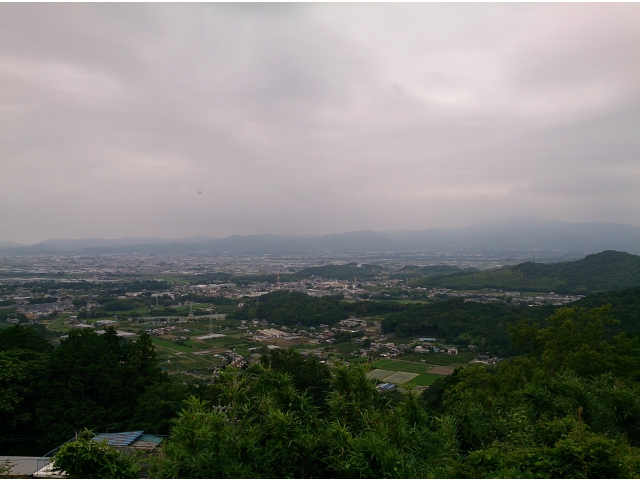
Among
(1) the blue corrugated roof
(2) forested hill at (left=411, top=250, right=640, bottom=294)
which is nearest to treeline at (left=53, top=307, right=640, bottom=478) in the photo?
(1) the blue corrugated roof

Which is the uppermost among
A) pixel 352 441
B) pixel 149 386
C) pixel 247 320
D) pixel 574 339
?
pixel 352 441

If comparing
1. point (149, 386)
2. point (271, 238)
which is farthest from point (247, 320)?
point (271, 238)

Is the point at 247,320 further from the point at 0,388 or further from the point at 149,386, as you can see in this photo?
the point at 0,388

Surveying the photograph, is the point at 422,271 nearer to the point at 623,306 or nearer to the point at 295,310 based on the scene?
the point at 295,310

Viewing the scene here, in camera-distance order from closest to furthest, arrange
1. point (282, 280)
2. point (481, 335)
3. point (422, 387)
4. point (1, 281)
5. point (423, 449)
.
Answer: point (423, 449), point (422, 387), point (481, 335), point (1, 281), point (282, 280)

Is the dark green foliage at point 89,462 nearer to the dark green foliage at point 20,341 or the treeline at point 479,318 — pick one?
the dark green foliage at point 20,341

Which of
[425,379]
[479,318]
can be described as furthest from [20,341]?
[479,318]

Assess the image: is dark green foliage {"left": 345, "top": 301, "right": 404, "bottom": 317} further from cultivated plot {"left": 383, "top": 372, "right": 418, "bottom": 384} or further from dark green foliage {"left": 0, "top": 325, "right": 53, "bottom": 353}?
dark green foliage {"left": 0, "top": 325, "right": 53, "bottom": 353}
